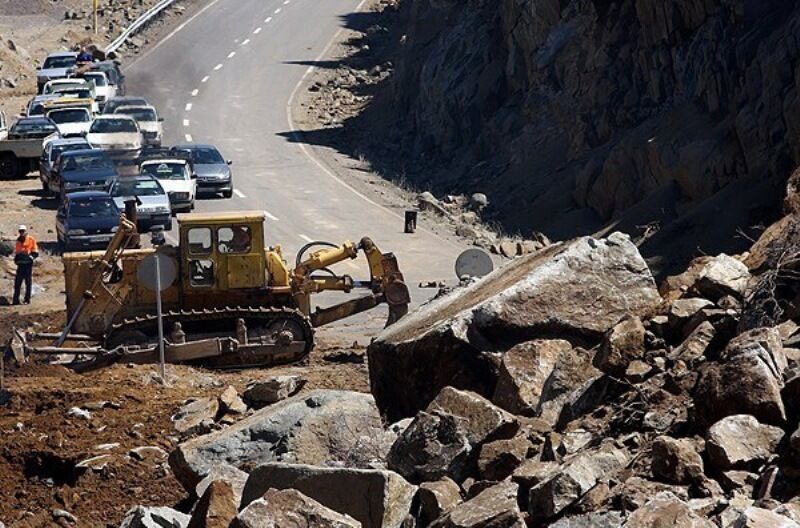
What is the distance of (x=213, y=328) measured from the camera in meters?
22.9

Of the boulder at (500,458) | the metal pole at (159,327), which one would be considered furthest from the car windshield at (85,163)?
the boulder at (500,458)

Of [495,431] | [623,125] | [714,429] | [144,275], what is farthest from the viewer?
[623,125]

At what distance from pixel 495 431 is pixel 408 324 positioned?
328 cm

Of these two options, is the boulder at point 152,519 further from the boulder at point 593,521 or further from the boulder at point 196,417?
the boulder at point 196,417

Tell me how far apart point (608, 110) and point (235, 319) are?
19.3m

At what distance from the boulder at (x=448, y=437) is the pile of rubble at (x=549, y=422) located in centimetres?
1

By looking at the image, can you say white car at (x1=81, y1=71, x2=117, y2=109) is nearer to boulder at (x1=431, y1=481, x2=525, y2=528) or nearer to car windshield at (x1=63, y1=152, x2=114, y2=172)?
car windshield at (x1=63, y1=152, x2=114, y2=172)

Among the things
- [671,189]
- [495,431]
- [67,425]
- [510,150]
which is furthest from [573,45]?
[495,431]

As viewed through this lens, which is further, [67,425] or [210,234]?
[210,234]

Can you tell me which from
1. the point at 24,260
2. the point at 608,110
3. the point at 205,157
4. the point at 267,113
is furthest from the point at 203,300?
the point at 267,113

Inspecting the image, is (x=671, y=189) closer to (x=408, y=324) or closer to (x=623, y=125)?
(x=623, y=125)

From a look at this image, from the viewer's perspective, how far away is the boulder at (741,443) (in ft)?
31.2

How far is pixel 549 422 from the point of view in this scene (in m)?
12.0

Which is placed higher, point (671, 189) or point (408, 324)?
point (408, 324)
